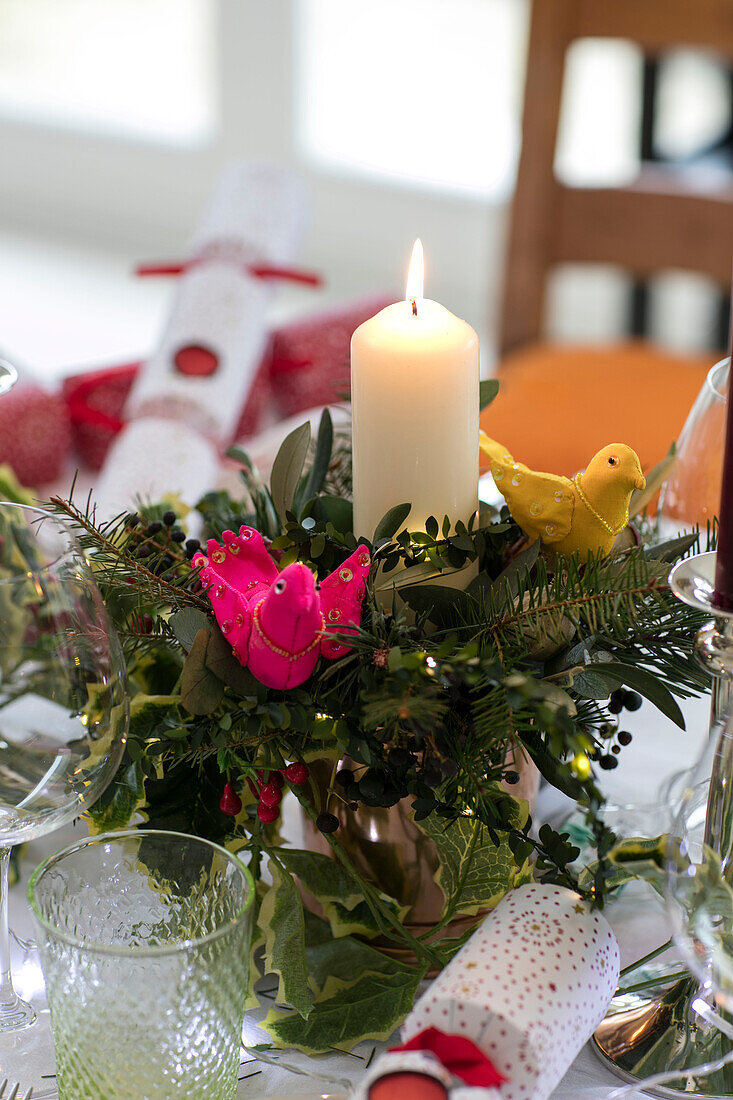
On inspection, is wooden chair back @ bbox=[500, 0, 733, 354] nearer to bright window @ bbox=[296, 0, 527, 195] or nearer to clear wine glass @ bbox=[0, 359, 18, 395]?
clear wine glass @ bbox=[0, 359, 18, 395]

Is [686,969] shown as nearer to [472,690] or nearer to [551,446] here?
[472,690]

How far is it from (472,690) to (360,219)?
10.8ft

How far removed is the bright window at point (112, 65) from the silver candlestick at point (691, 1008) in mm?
3552

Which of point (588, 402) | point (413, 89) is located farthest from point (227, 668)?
point (413, 89)

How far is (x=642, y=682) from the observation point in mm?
451

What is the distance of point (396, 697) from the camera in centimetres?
40

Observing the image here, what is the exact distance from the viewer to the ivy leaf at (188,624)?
45 centimetres

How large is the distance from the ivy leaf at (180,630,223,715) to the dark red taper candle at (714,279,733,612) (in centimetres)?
18

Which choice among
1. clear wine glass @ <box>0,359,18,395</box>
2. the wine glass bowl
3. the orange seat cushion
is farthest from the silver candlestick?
the orange seat cushion

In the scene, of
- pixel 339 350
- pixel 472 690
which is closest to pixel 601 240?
pixel 339 350

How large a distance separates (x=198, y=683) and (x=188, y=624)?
25mm

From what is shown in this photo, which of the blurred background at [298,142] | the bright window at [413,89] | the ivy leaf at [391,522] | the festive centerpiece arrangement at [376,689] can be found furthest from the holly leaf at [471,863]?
the bright window at [413,89]

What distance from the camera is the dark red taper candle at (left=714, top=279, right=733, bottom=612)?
1.20 feet

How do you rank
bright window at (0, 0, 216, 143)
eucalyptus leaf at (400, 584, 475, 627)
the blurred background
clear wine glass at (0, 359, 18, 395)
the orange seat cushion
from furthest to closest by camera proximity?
1. bright window at (0, 0, 216, 143)
2. the blurred background
3. the orange seat cushion
4. clear wine glass at (0, 359, 18, 395)
5. eucalyptus leaf at (400, 584, 475, 627)
